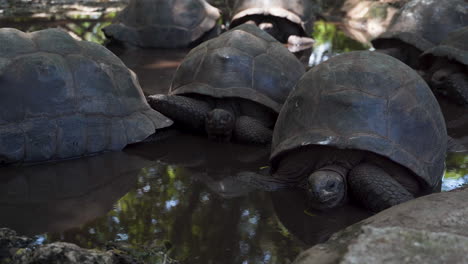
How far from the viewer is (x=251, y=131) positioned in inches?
183

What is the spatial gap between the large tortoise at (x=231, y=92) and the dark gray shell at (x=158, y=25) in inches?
137

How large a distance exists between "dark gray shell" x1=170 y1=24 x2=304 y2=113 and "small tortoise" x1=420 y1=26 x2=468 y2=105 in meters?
2.19

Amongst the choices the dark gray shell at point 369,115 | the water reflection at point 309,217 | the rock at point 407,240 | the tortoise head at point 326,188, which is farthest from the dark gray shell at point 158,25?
the rock at point 407,240

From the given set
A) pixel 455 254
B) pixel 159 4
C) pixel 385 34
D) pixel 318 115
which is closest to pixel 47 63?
pixel 318 115

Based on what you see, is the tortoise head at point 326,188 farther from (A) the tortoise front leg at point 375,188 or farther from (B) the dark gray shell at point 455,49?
(B) the dark gray shell at point 455,49

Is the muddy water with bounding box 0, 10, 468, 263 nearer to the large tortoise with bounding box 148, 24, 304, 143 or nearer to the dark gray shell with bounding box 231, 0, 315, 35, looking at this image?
the large tortoise with bounding box 148, 24, 304, 143

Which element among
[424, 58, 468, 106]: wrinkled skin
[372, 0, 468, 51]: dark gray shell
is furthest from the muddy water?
[372, 0, 468, 51]: dark gray shell

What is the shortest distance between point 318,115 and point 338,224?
0.73 m

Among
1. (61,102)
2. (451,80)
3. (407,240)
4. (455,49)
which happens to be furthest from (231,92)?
(455,49)

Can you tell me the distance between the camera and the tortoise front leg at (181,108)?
466cm

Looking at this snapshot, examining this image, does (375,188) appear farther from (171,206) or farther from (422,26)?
(422,26)

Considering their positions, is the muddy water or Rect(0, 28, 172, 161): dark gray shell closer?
the muddy water

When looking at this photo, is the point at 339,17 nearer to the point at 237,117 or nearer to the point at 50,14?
the point at 50,14

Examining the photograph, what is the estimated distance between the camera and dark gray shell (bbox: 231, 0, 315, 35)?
29.4 ft
